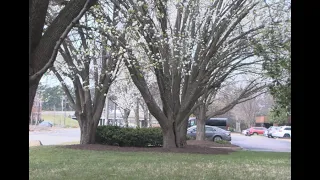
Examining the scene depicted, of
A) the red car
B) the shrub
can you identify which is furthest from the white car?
the shrub

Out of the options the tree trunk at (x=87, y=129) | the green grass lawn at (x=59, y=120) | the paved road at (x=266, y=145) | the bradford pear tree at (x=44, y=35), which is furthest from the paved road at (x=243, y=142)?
the bradford pear tree at (x=44, y=35)

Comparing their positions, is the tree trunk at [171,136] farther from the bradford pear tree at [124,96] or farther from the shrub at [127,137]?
the bradford pear tree at [124,96]

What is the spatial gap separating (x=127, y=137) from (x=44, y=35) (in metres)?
12.1

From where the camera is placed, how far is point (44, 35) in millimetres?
4879

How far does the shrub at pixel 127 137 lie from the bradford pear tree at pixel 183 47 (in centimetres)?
151

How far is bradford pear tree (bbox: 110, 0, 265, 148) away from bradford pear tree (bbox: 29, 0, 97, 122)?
6.84 metres

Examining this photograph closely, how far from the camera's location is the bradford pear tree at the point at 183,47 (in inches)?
506

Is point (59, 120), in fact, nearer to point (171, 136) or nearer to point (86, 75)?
point (86, 75)

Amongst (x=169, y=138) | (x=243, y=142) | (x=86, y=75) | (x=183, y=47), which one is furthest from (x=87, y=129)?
(x=243, y=142)

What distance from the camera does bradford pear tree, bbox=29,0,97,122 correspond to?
182 inches

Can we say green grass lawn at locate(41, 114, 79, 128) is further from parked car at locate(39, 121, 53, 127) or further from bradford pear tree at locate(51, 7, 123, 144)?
bradford pear tree at locate(51, 7, 123, 144)

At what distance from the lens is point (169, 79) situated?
1492cm

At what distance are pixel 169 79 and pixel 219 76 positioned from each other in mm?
2916

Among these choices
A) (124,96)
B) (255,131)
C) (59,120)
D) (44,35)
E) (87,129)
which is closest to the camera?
(44,35)
